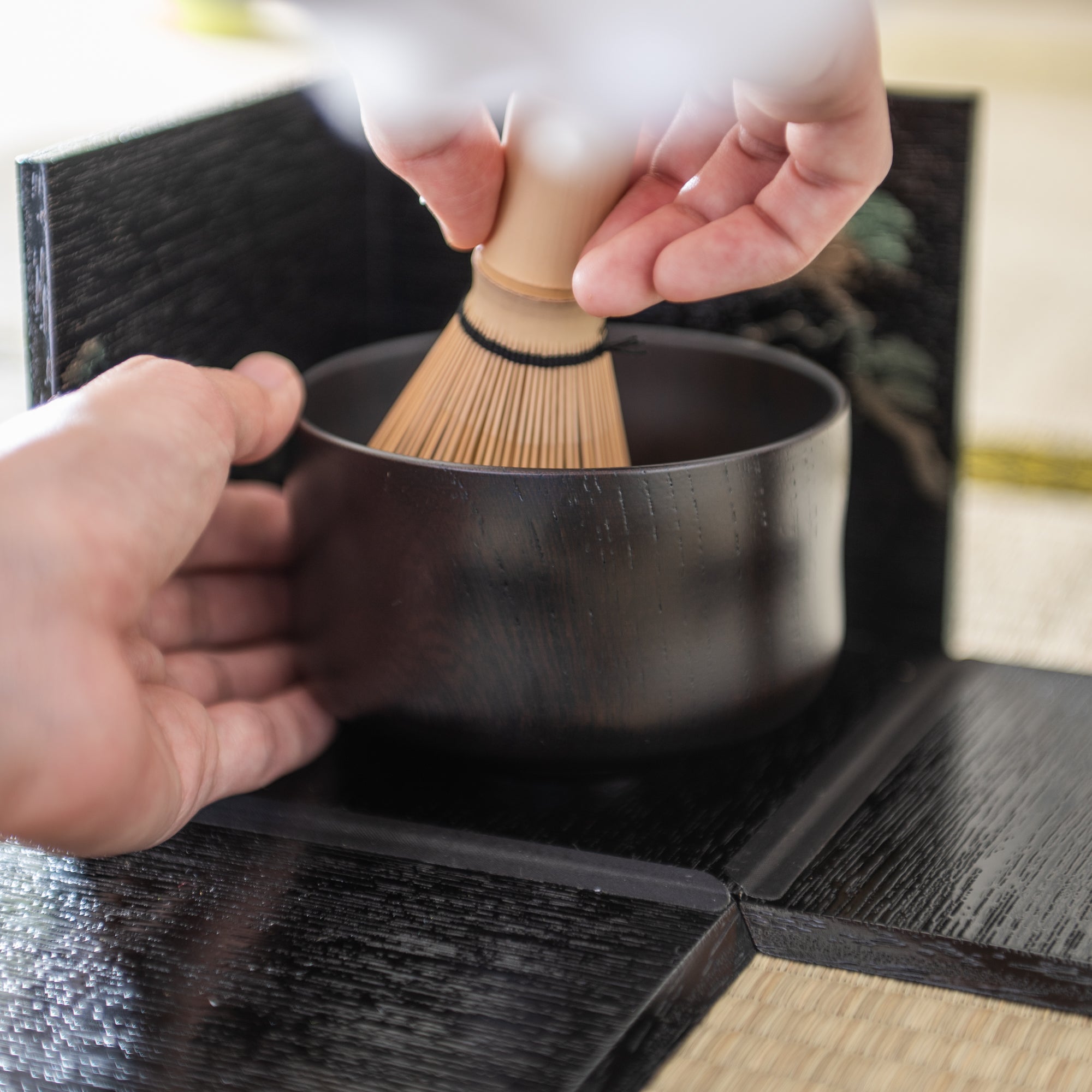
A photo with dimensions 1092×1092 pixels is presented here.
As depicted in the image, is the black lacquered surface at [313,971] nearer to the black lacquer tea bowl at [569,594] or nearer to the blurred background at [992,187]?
the black lacquer tea bowl at [569,594]

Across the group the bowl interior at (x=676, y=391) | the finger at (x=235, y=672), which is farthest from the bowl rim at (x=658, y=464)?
the finger at (x=235, y=672)

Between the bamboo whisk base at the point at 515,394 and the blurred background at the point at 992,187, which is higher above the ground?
the bamboo whisk base at the point at 515,394

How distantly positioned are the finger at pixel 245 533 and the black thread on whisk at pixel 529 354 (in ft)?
0.41

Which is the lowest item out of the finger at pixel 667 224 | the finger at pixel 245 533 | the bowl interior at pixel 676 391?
the finger at pixel 245 533

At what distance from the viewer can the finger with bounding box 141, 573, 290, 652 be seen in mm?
564

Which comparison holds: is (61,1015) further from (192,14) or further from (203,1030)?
(192,14)

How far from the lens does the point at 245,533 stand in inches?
23.3

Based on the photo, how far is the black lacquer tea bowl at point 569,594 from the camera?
0.45 metres

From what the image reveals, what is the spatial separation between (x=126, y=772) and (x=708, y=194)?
31 centimetres

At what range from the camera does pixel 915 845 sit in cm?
48

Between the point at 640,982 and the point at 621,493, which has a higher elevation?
the point at 621,493

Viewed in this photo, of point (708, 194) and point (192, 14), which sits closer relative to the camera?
point (708, 194)

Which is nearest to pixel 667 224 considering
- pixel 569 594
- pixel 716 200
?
pixel 716 200

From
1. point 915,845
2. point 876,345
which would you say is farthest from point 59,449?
point 876,345
